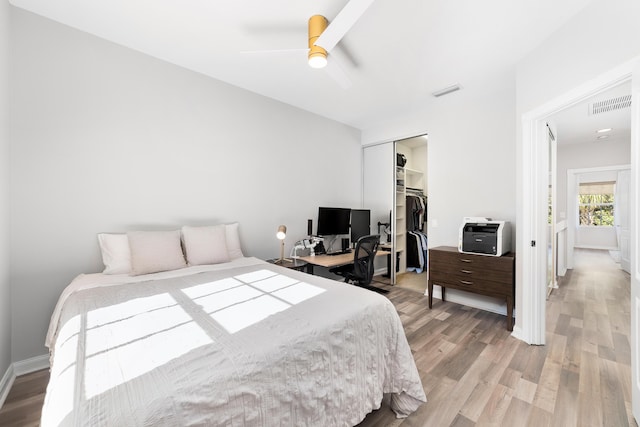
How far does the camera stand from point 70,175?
84.7 inches

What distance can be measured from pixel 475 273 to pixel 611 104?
8.89ft

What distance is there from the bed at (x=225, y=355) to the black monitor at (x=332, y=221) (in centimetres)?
175

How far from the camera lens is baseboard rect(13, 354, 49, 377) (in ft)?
6.44

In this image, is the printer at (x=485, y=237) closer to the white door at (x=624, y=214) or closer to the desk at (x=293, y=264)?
the desk at (x=293, y=264)

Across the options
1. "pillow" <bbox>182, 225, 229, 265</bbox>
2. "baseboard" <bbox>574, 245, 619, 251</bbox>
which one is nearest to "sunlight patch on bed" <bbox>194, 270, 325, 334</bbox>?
"pillow" <bbox>182, 225, 229, 265</bbox>

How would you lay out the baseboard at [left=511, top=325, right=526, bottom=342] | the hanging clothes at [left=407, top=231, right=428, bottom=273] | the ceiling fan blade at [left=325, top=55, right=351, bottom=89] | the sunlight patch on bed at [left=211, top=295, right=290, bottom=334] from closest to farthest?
1. the sunlight patch on bed at [left=211, top=295, right=290, bottom=334]
2. the ceiling fan blade at [left=325, top=55, right=351, bottom=89]
3. the baseboard at [left=511, top=325, right=526, bottom=342]
4. the hanging clothes at [left=407, top=231, right=428, bottom=273]

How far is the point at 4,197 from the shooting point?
72.0 inches

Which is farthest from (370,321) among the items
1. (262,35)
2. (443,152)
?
(443,152)

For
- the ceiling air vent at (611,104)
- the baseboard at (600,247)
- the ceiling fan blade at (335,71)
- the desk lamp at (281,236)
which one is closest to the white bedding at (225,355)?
the desk lamp at (281,236)

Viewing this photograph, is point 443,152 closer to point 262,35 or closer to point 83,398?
point 262,35

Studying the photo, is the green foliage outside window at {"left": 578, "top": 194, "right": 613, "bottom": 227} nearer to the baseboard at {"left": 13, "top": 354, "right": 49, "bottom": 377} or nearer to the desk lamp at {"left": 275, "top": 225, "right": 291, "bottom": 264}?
the desk lamp at {"left": 275, "top": 225, "right": 291, "bottom": 264}

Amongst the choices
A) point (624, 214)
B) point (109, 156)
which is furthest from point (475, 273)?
point (624, 214)

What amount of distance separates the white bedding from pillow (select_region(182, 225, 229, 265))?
55cm

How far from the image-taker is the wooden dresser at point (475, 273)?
105 inches
